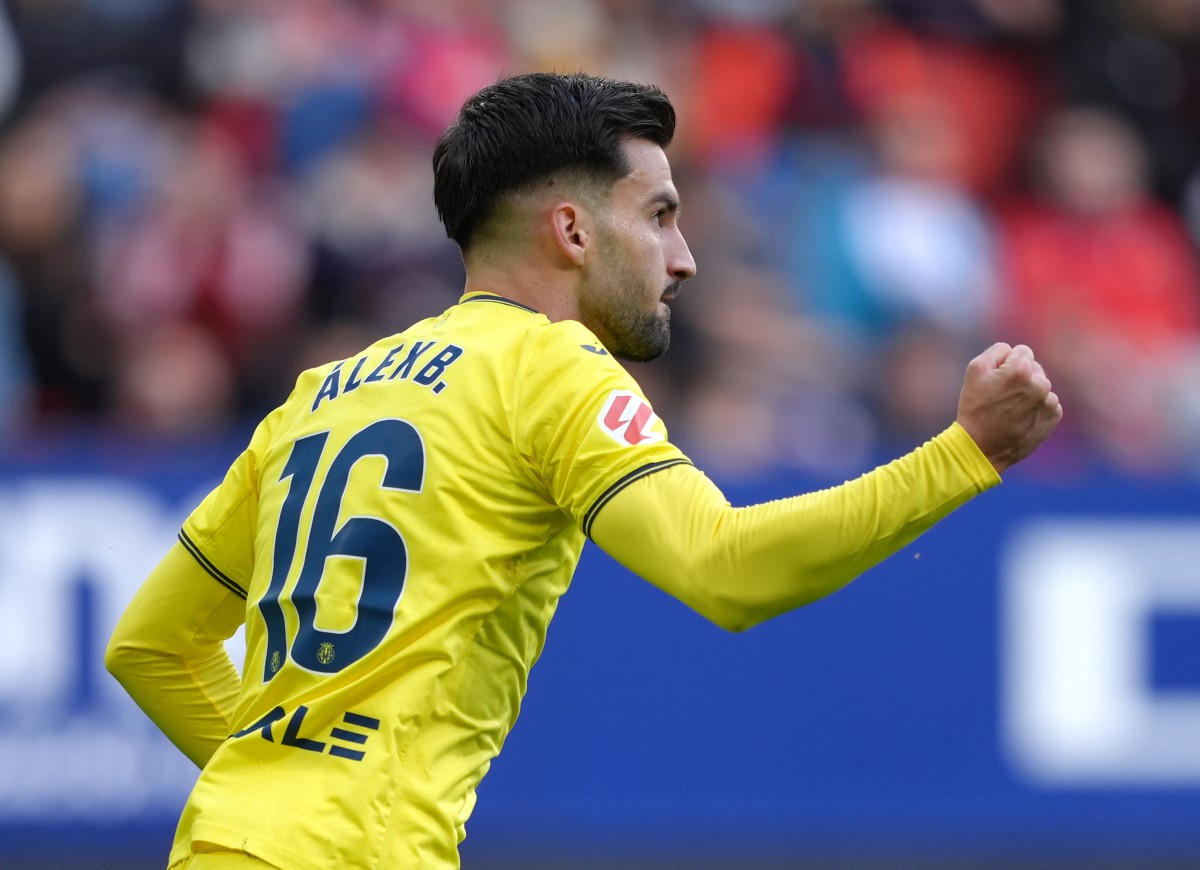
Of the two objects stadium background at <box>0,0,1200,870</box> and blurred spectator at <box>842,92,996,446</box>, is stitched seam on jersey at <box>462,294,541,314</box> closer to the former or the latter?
stadium background at <box>0,0,1200,870</box>

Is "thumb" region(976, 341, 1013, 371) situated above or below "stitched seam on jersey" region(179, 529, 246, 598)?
above

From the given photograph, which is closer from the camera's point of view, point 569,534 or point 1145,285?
point 569,534

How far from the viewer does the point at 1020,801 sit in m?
7.82

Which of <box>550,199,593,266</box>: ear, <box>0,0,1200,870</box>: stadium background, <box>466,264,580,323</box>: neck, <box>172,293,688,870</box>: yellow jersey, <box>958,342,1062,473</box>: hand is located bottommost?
<box>172,293,688,870</box>: yellow jersey

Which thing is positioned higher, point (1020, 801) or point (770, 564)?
point (1020, 801)

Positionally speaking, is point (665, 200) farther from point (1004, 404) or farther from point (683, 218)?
point (683, 218)

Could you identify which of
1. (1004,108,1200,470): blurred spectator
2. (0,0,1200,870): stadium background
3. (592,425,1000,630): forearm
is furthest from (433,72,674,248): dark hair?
(1004,108,1200,470): blurred spectator

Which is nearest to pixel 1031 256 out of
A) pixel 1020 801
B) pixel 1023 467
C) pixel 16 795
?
pixel 1023 467

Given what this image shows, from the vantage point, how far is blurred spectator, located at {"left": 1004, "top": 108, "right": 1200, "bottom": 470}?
9.29 metres

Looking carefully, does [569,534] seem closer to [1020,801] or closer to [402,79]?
[1020,801]

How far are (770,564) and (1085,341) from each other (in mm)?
6727

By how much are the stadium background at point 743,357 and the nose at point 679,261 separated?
13.0 feet

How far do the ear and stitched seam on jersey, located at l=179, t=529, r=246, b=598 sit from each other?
0.97 metres

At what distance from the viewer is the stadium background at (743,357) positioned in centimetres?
766
